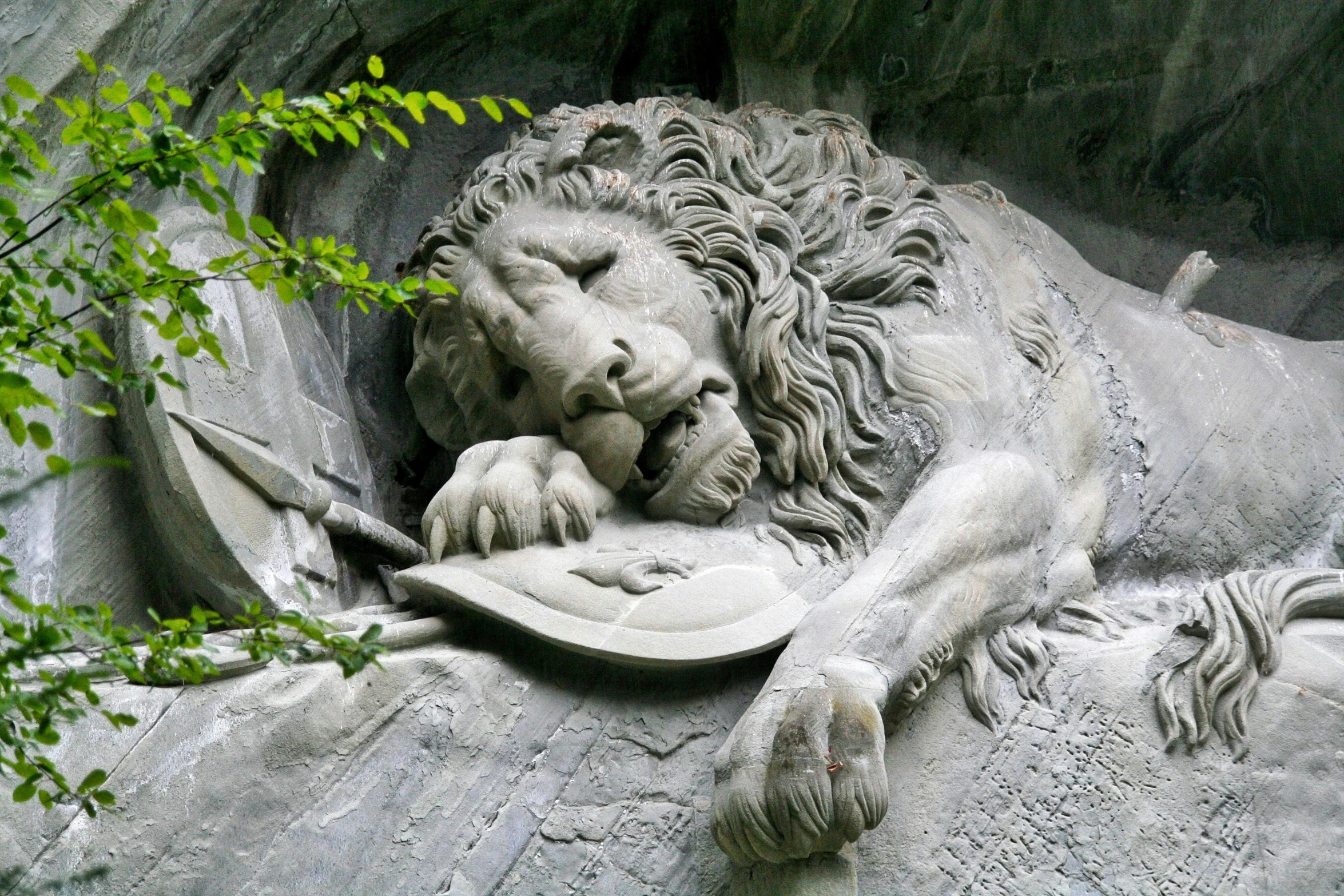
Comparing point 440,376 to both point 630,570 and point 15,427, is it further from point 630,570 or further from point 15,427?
point 15,427

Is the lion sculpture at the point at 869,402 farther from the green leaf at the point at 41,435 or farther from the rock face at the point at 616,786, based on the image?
the green leaf at the point at 41,435

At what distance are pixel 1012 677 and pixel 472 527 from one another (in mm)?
1002

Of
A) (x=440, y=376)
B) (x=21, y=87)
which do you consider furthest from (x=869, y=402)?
(x=21, y=87)

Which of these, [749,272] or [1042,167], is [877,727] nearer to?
[749,272]

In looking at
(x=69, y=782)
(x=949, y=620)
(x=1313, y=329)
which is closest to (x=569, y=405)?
(x=949, y=620)

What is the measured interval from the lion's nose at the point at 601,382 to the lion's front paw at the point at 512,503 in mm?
110

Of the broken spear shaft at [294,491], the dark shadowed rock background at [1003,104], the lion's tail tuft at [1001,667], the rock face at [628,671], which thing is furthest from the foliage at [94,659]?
the dark shadowed rock background at [1003,104]

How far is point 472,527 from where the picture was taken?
3.13 m

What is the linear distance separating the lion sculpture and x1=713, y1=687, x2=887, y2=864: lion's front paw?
61mm

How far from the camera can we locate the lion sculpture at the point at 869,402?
3066mm

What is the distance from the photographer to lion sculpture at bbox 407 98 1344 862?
3.07 m

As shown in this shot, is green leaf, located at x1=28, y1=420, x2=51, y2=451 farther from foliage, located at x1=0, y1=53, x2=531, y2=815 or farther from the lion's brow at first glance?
the lion's brow

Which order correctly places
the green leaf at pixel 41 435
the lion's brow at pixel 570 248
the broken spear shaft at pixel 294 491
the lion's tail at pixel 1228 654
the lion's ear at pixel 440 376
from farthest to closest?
1. the lion's ear at pixel 440 376
2. the lion's brow at pixel 570 248
3. the broken spear shaft at pixel 294 491
4. the lion's tail at pixel 1228 654
5. the green leaf at pixel 41 435

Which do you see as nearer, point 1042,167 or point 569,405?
point 569,405
